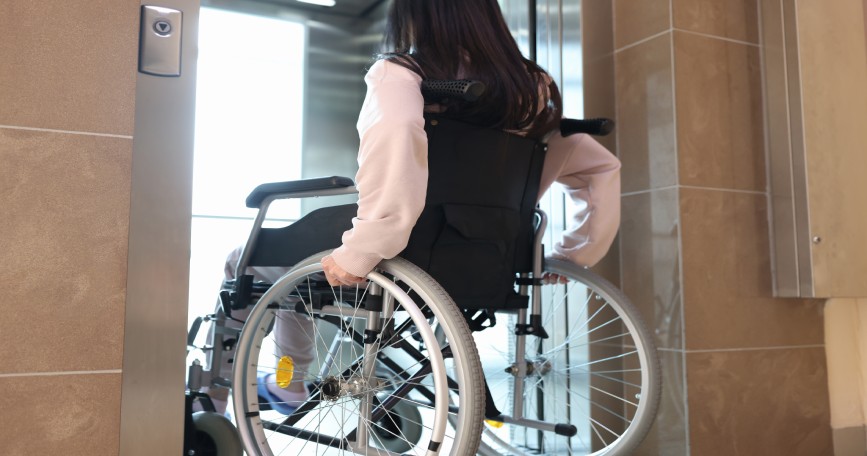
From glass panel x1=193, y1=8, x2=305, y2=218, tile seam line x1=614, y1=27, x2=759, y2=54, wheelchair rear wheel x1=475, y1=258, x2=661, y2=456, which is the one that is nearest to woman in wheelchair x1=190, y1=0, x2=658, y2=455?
wheelchair rear wheel x1=475, y1=258, x2=661, y2=456

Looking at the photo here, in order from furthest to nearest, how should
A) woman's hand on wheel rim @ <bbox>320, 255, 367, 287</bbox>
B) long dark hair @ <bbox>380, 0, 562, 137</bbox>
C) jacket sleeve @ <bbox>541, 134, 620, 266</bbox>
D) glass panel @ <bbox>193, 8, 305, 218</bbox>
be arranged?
glass panel @ <bbox>193, 8, 305, 218</bbox> < jacket sleeve @ <bbox>541, 134, 620, 266</bbox> < long dark hair @ <bbox>380, 0, 562, 137</bbox> < woman's hand on wheel rim @ <bbox>320, 255, 367, 287</bbox>

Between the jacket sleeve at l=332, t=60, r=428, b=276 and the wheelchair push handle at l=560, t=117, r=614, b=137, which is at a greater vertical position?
the wheelchair push handle at l=560, t=117, r=614, b=137

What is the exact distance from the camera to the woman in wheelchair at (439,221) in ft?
3.65

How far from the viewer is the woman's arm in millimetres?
1110

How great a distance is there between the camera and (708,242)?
1.81 m

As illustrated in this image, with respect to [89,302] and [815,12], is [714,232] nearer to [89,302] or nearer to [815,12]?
[815,12]

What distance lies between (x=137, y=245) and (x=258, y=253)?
311mm

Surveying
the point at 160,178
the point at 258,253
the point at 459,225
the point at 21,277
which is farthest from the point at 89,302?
the point at 459,225

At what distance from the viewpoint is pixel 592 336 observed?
1.92 meters

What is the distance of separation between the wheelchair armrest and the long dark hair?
217 millimetres

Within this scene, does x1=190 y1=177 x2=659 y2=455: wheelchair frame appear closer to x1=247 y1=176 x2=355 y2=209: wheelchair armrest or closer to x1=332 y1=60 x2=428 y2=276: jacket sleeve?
x1=247 y1=176 x2=355 y2=209: wheelchair armrest

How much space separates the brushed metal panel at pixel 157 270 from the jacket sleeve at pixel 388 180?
0.81 feet

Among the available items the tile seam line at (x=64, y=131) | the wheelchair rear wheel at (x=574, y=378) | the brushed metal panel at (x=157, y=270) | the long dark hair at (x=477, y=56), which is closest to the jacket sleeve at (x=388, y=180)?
the long dark hair at (x=477, y=56)

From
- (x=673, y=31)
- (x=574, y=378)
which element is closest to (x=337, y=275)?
(x=574, y=378)
